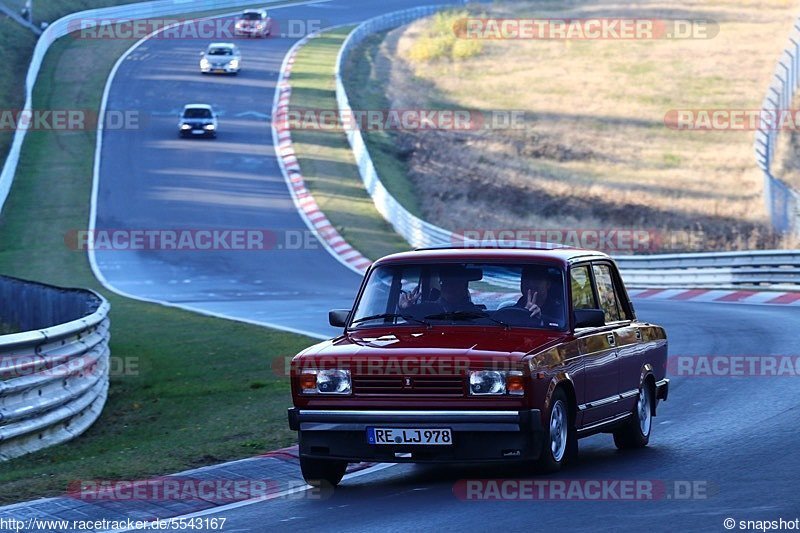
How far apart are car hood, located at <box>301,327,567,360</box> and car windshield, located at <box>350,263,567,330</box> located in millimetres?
145

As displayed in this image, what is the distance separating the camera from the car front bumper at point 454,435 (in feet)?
28.3

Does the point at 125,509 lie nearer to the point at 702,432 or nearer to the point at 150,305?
the point at 702,432

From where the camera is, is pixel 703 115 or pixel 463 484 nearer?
pixel 463 484

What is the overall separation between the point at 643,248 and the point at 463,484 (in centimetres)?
Answer: 2627

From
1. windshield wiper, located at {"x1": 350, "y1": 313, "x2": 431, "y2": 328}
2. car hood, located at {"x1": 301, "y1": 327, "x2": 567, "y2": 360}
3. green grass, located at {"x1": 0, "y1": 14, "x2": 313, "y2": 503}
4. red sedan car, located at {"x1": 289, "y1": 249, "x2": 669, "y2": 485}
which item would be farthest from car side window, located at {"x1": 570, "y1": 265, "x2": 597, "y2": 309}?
green grass, located at {"x1": 0, "y1": 14, "x2": 313, "y2": 503}

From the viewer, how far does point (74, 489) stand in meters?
9.12

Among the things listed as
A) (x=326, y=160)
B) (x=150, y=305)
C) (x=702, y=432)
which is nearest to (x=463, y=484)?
(x=702, y=432)

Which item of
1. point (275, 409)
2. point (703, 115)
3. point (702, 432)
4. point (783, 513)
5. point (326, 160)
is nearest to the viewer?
point (783, 513)

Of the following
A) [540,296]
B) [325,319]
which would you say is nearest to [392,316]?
[540,296]

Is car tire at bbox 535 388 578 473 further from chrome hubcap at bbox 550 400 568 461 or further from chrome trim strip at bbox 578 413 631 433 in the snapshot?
chrome trim strip at bbox 578 413 631 433

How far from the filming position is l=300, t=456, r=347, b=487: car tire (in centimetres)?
920

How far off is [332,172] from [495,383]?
115 feet

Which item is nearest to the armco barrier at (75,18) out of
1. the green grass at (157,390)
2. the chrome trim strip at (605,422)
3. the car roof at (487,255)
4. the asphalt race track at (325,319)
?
the asphalt race track at (325,319)

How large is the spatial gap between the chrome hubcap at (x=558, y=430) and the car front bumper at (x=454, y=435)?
0.34 meters
